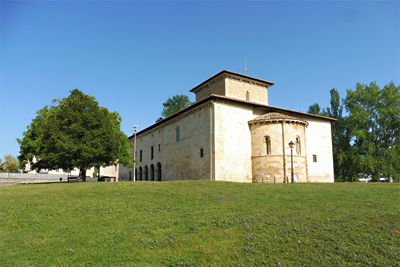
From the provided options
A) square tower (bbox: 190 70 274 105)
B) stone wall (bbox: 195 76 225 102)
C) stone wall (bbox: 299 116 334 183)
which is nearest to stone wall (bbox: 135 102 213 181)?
stone wall (bbox: 195 76 225 102)

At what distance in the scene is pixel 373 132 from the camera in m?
43.4

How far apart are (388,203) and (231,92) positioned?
23506mm

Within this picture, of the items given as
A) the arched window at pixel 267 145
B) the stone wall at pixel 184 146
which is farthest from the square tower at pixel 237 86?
the arched window at pixel 267 145

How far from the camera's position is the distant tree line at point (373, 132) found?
134 ft

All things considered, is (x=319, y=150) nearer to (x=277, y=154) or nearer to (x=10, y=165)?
(x=277, y=154)

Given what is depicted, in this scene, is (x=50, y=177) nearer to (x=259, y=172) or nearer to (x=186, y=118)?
(x=186, y=118)

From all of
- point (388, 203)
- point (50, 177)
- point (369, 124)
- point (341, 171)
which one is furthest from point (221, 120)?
point (50, 177)

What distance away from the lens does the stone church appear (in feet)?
94.0

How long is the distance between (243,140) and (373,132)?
25.4m

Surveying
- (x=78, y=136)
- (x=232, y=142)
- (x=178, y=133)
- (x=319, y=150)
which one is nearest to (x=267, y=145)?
(x=232, y=142)

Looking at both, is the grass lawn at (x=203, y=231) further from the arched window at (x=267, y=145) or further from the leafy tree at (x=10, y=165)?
the leafy tree at (x=10, y=165)

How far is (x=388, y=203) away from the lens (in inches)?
544

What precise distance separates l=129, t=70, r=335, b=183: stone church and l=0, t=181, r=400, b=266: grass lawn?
12921mm

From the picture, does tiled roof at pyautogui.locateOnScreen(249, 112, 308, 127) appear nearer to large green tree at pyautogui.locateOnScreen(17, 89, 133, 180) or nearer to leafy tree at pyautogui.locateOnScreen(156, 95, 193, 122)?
large green tree at pyautogui.locateOnScreen(17, 89, 133, 180)
